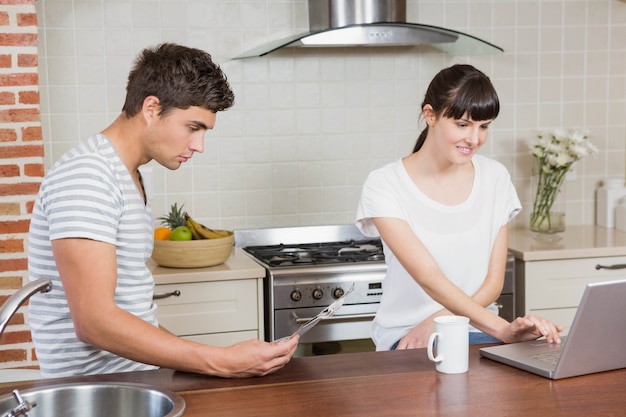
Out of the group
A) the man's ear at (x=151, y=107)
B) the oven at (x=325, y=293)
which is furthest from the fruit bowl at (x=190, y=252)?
the man's ear at (x=151, y=107)

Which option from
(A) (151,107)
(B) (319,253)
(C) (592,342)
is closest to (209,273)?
(B) (319,253)

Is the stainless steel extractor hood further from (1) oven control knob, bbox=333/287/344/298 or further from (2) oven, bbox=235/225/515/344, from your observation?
(1) oven control knob, bbox=333/287/344/298

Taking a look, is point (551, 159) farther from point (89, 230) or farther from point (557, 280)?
point (89, 230)

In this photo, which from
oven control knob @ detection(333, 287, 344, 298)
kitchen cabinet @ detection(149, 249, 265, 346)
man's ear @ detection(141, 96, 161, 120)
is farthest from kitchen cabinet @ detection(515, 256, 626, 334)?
man's ear @ detection(141, 96, 161, 120)

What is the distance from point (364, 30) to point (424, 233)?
1.23 meters

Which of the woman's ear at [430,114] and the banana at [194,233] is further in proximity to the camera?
the banana at [194,233]

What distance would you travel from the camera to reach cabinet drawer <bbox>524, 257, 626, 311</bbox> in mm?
3520

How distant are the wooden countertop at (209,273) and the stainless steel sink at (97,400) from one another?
1.43m

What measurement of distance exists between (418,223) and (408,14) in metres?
1.65

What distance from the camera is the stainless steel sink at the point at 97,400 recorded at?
173cm

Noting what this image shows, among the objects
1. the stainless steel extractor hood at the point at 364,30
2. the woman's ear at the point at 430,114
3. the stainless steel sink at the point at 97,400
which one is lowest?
the stainless steel sink at the point at 97,400

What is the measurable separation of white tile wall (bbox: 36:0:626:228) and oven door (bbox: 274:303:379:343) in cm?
69

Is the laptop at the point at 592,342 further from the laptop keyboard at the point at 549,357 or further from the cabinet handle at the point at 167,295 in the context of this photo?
the cabinet handle at the point at 167,295

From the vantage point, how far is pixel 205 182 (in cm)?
379
